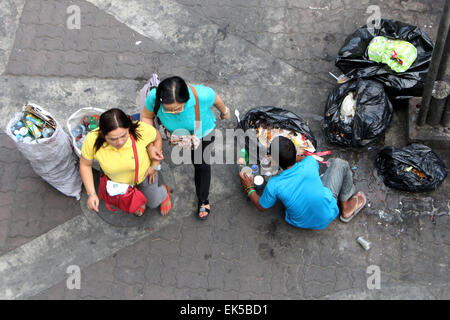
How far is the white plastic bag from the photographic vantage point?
12.8 ft

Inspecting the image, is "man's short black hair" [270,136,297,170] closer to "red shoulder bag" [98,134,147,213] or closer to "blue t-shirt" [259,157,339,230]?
"blue t-shirt" [259,157,339,230]

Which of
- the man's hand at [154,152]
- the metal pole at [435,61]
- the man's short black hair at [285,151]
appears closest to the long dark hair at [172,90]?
the man's hand at [154,152]

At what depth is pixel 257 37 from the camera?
548 centimetres

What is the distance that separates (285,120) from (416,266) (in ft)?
6.33

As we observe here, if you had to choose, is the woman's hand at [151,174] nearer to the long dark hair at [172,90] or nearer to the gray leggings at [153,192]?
the gray leggings at [153,192]

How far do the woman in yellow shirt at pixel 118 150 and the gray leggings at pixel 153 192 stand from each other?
0.08 meters

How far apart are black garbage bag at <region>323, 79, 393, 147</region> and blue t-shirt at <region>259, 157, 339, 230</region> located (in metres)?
0.92

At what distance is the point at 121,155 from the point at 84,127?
3.13ft

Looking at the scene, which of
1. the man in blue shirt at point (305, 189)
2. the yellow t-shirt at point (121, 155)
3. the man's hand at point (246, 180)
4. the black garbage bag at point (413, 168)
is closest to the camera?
the yellow t-shirt at point (121, 155)

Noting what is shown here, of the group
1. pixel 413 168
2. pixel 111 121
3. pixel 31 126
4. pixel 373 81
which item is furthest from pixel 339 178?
pixel 31 126

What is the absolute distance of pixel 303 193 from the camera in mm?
3715

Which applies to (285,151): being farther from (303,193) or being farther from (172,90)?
(172,90)

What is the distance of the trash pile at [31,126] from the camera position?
12.9ft
